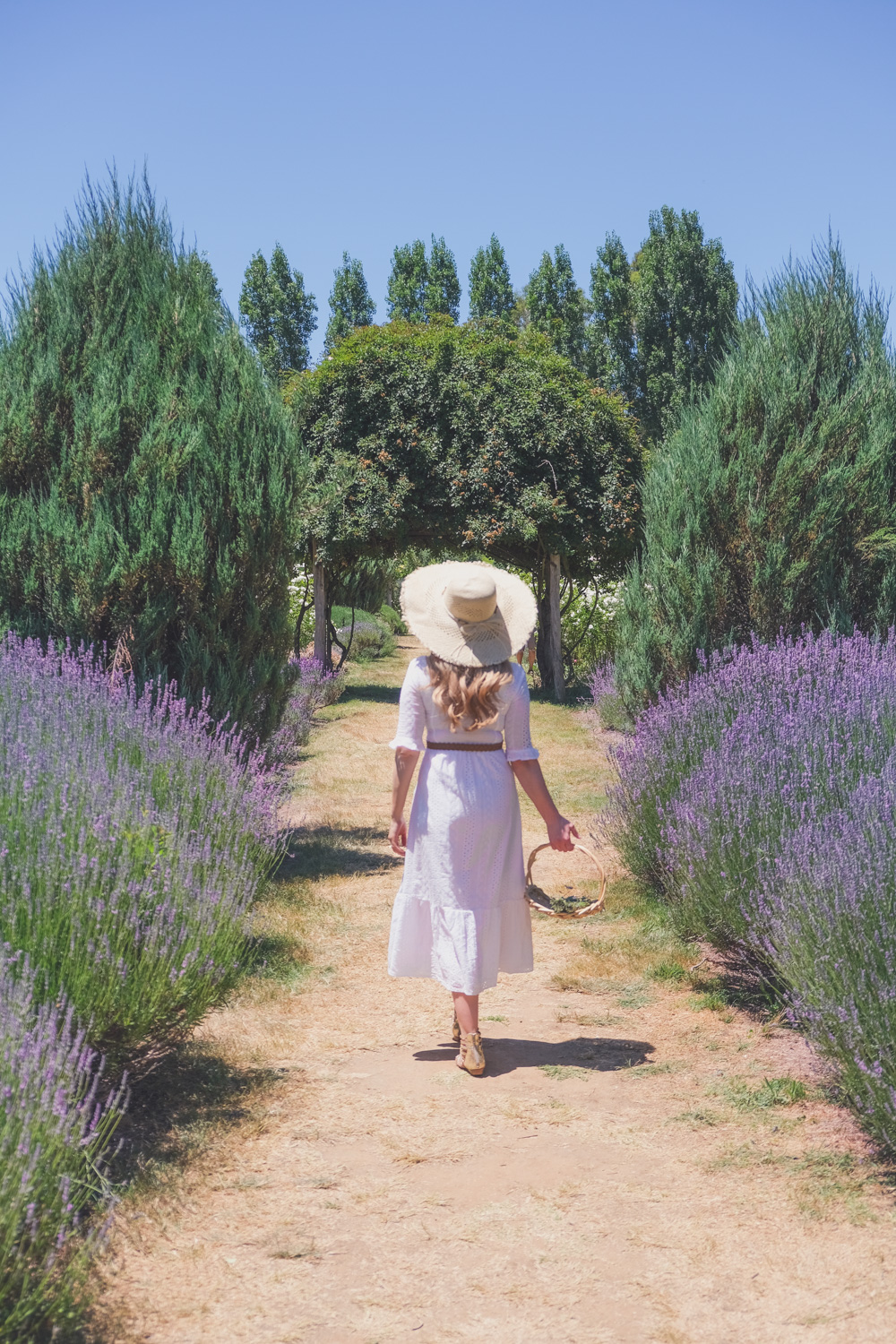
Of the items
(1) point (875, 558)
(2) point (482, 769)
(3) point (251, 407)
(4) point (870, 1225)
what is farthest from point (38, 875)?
(1) point (875, 558)

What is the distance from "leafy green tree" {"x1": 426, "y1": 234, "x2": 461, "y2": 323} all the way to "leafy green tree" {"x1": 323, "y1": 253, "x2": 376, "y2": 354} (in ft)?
6.65

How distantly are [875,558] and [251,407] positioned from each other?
3943mm

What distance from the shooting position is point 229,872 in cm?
441

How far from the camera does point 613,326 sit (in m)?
29.5

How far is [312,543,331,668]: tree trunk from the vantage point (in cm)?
1884

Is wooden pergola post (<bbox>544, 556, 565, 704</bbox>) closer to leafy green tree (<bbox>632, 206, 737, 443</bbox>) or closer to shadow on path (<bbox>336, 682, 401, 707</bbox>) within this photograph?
shadow on path (<bbox>336, 682, 401, 707</bbox>)

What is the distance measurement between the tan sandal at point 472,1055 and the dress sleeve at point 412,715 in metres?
1.09

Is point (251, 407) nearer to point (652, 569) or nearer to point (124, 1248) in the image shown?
point (652, 569)

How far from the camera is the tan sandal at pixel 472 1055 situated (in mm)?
4188

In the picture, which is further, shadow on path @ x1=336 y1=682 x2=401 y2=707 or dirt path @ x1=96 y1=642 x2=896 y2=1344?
shadow on path @ x1=336 y1=682 x2=401 y2=707

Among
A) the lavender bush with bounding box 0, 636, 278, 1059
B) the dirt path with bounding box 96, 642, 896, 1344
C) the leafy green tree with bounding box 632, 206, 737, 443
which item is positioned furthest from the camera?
the leafy green tree with bounding box 632, 206, 737, 443

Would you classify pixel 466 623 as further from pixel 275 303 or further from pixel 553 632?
pixel 275 303

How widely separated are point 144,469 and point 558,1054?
154 inches

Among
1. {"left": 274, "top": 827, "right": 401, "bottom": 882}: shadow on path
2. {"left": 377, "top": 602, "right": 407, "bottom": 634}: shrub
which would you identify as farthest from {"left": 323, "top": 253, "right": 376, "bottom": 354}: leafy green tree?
{"left": 274, "top": 827, "right": 401, "bottom": 882}: shadow on path
